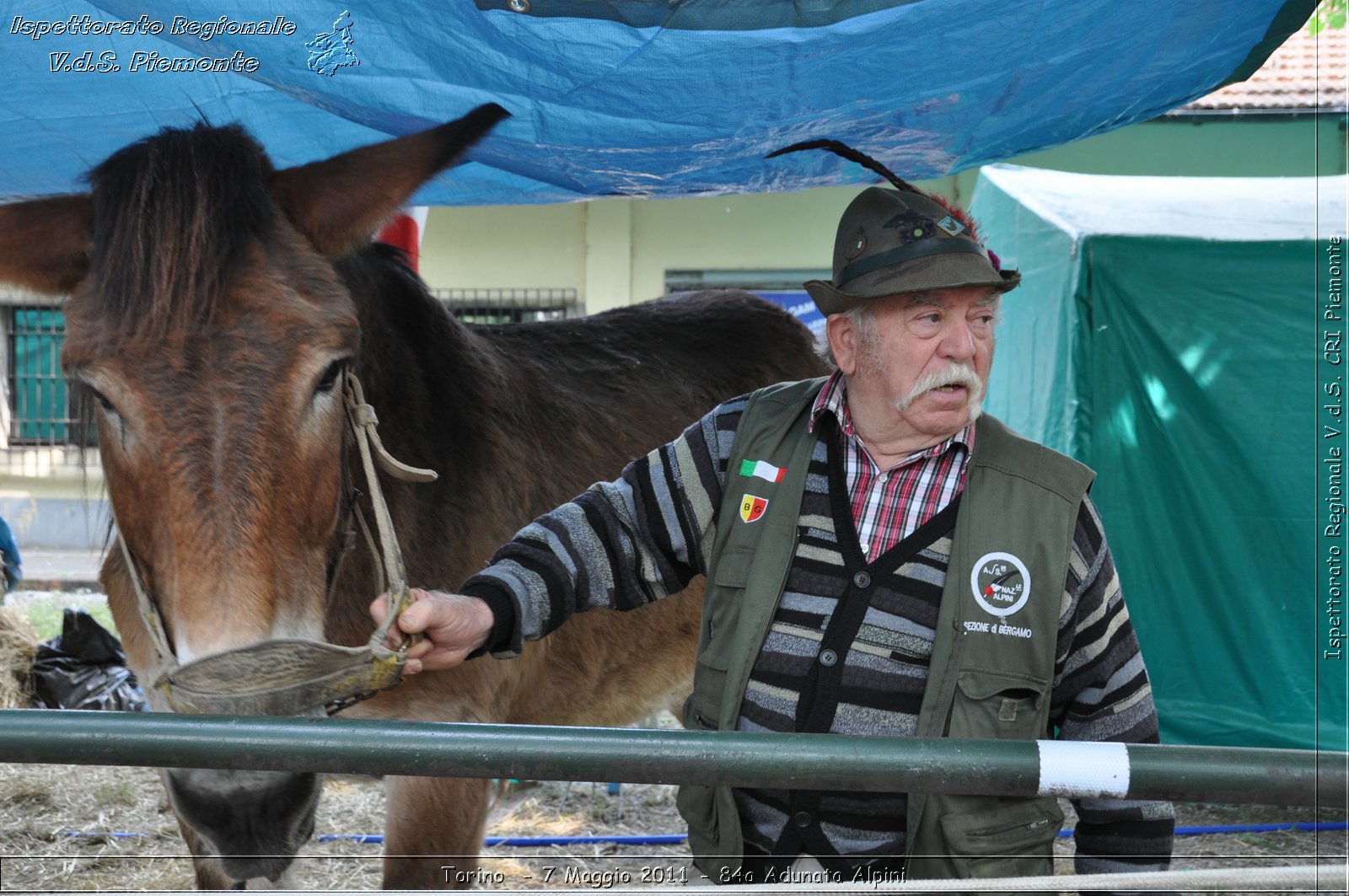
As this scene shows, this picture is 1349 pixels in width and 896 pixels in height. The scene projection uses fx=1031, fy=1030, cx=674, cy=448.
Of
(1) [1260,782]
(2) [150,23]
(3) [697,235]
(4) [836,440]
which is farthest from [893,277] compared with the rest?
(3) [697,235]

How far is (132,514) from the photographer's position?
6.68 feet

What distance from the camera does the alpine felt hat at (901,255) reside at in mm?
2064

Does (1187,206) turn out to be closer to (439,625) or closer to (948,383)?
(948,383)

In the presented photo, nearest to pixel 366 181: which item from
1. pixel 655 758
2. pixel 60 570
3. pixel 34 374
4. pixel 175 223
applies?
pixel 175 223

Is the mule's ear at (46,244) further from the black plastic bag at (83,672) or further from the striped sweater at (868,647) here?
the black plastic bag at (83,672)

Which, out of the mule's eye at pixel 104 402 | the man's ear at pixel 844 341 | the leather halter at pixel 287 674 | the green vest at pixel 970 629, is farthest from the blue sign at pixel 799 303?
the leather halter at pixel 287 674

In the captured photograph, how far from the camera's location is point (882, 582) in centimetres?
201

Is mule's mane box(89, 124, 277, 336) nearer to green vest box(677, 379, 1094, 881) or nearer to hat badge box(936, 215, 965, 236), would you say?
green vest box(677, 379, 1094, 881)

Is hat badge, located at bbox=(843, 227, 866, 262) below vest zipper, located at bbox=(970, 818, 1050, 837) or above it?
above

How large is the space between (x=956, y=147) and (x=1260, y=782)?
234 centimetres

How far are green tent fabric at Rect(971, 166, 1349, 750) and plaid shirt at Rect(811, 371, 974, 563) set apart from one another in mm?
4073

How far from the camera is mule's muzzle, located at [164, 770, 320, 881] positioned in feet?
6.48

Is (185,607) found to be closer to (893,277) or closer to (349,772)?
(349,772)

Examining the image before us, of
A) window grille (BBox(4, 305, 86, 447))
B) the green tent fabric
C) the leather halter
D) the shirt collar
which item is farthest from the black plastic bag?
window grille (BBox(4, 305, 86, 447))
